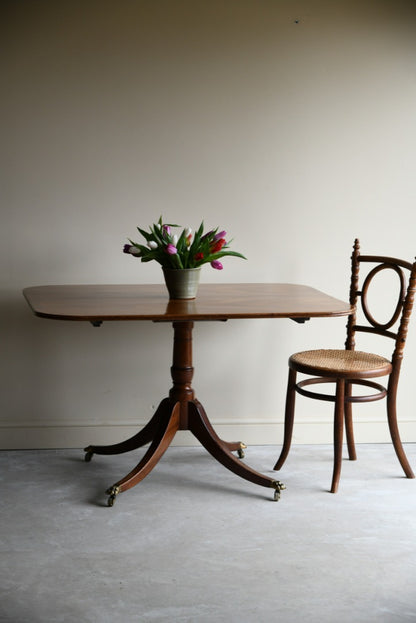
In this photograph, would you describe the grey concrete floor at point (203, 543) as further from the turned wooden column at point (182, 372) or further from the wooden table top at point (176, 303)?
the wooden table top at point (176, 303)

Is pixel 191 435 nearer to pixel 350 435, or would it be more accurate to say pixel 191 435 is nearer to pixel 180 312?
pixel 350 435

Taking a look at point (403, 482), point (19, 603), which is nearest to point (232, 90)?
point (403, 482)

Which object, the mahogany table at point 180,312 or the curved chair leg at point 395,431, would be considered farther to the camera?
the curved chair leg at point 395,431

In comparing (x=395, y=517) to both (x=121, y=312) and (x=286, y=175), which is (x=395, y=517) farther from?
(x=286, y=175)

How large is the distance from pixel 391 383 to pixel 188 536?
3.90 ft

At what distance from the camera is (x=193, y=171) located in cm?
363

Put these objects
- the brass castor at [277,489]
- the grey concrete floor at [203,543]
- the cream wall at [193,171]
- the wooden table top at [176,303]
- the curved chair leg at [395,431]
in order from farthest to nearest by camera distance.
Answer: the cream wall at [193,171] < the curved chair leg at [395,431] < the brass castor at [277,489] < the wooden table top at [176,303] < the grey concrete floor at [203,543]

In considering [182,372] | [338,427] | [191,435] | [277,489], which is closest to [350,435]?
[338,427]

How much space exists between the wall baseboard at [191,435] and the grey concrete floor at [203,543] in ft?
0.32

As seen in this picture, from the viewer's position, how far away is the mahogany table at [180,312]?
2.77m

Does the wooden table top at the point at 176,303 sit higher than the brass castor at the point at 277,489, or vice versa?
the wooden table top at the point at 176,303

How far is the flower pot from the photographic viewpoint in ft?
9.85

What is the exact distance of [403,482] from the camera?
3297 millimetres

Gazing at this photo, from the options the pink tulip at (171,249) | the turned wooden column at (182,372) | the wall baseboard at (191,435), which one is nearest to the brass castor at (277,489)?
the turned wooden column at (182,372)
